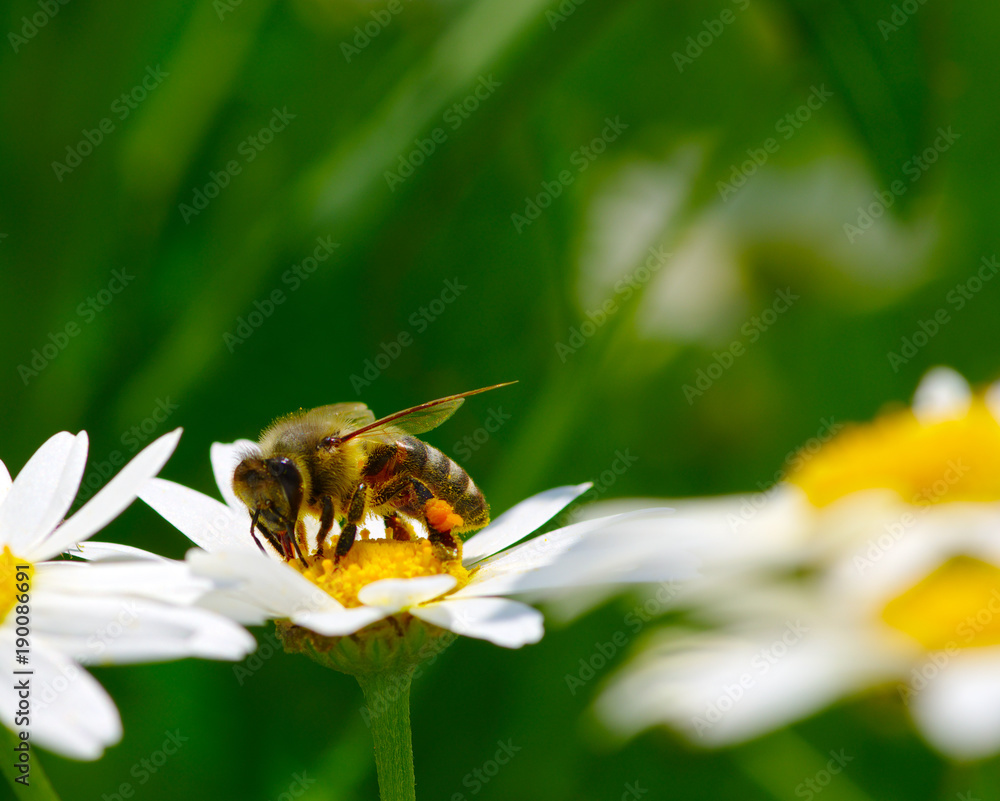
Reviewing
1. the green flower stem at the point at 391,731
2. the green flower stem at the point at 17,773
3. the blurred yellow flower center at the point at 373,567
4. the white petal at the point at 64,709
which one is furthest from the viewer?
the blurred yellow flower center at the point at 373,567

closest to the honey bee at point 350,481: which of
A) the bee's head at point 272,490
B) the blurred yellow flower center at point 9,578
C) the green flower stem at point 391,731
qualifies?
the bee's head at point 272,490

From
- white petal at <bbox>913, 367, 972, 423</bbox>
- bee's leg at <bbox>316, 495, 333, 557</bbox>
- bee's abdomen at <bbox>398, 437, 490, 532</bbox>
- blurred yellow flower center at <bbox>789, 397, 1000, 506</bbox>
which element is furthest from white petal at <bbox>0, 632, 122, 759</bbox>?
white petal at <bbox>913, 367, 972, 423</bbox>

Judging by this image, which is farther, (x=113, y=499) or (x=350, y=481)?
(x=350, y=481)

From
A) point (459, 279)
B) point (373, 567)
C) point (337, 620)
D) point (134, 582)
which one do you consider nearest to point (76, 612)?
point (134, 582)

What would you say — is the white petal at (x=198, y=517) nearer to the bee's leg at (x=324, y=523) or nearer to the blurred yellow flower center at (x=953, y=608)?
the bee's leg at (x=324, y=523)

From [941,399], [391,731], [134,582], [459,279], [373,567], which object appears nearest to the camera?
[134,582]

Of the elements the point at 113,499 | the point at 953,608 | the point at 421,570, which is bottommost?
the point at 953,608

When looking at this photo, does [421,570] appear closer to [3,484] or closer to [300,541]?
[300,541]
